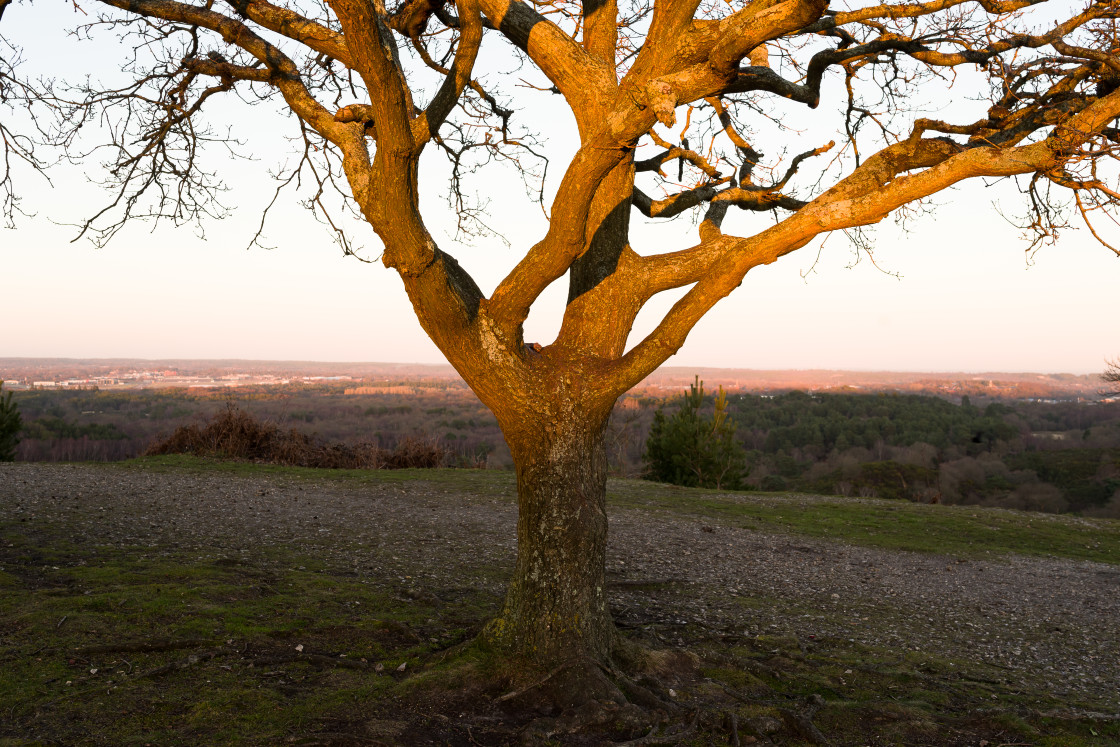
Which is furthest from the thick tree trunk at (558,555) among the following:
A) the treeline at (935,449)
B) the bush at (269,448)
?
the treeline at (935,449)

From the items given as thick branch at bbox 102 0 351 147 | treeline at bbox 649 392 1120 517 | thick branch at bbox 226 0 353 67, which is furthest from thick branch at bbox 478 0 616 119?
treeline at bbox 649 392 1120 517

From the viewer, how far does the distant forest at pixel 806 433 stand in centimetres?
2269

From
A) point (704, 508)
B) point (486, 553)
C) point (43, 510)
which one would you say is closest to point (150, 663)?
point (486, 553)

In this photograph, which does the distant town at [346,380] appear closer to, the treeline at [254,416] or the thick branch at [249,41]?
the treeline at [254,416]

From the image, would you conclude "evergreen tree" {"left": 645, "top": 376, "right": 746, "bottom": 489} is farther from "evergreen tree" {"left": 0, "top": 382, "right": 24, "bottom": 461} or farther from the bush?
"evergreen tree" {"left": 0, "top": 382, "right": 24, "bottom": 461}

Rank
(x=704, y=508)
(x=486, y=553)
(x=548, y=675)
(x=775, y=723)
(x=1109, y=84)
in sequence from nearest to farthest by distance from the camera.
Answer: (x=775, y=723), (x=548, y=675), (x=1109, y=84), (x=486, y=553), (x=704, y=508)

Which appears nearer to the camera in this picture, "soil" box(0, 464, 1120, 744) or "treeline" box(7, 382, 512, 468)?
"soil" box(0, 464, 1120, 744)

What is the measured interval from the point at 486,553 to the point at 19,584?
14.9ft

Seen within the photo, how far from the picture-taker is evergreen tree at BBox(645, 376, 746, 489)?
17500mm

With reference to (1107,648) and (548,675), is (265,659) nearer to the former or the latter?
(548,675)

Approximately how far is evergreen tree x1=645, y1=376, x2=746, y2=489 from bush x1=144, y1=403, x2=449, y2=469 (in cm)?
577

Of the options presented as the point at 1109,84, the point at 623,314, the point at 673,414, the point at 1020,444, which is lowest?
the point at 1020,444

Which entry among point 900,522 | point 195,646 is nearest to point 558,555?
point 195,646

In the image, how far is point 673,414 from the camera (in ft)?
59.0
